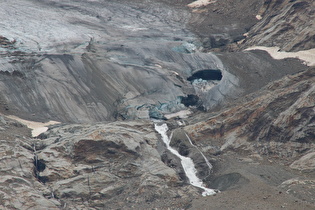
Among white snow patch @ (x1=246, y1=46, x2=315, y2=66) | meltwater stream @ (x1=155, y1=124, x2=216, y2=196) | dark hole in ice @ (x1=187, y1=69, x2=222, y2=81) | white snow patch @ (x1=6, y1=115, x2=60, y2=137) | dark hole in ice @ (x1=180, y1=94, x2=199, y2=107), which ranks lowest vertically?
white snow patch @ (x1=6, y1=115, x2=60, y2=137)

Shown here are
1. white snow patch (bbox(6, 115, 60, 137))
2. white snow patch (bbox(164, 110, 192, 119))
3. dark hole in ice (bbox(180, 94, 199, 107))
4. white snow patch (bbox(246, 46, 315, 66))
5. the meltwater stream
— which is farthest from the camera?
white snow patch (bbox(246, 46, 315, 66))

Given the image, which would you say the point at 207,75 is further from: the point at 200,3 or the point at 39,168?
the point at 200,3

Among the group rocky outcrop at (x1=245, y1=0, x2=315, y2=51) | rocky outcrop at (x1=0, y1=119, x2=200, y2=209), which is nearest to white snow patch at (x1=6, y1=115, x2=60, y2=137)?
rocky outcrop at (x1=0, y1=119, x2=200, y2=209)

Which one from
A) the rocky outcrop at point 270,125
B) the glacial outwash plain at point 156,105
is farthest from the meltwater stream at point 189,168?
the rocky outcrop at point 270,125

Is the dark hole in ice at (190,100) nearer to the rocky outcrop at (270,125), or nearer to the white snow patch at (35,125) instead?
the rocky outcrop at (270,125)

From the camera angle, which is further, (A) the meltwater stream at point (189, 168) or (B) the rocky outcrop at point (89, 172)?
(A) the meltwater stream at point (189, 168)

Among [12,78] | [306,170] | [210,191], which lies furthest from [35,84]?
[306,170]

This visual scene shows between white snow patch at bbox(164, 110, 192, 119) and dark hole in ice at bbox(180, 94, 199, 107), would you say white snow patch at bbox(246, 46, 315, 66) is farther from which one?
white snow patch at bbox(164, 110, 192, 119)

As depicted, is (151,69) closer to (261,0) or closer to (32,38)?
(32,38)
